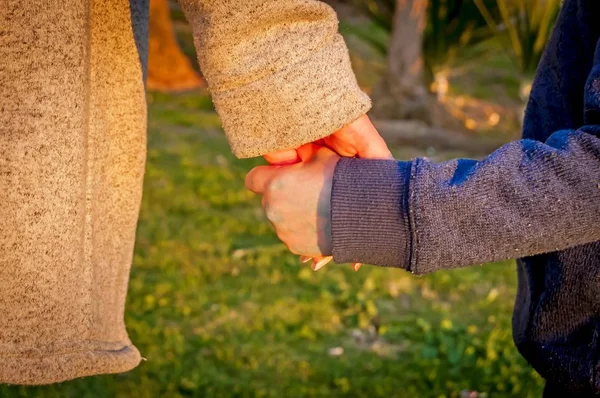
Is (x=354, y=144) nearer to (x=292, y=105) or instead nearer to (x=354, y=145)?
(x=354, y=145)

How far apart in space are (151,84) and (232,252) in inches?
252

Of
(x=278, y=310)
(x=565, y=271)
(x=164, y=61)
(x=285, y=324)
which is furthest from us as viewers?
(x=164, y=61)

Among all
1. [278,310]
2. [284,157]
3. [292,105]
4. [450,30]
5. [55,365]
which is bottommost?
[278,310]

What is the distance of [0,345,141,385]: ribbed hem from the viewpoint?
1.46 metres

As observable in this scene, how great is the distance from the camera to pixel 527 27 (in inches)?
302

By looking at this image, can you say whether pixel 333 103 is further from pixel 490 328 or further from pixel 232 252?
pixel 232 252

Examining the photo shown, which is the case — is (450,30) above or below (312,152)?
below

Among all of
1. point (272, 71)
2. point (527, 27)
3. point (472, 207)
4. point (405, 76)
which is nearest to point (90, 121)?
point (272, 71)

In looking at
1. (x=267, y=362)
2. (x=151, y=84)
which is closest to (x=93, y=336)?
(x=267, y=362)

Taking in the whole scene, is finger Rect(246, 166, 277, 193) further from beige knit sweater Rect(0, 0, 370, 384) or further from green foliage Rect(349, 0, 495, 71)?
green foliage Rect(349, 0, 495, 71)

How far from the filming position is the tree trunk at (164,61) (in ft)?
35.2

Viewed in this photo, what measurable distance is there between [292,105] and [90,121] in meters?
0.40

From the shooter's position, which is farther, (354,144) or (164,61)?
(164,61)

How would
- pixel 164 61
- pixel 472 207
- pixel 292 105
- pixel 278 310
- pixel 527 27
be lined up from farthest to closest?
pixel 164 61
pixel 527 27
pixel 278 310
pixel 292 105
pixel 472 207
